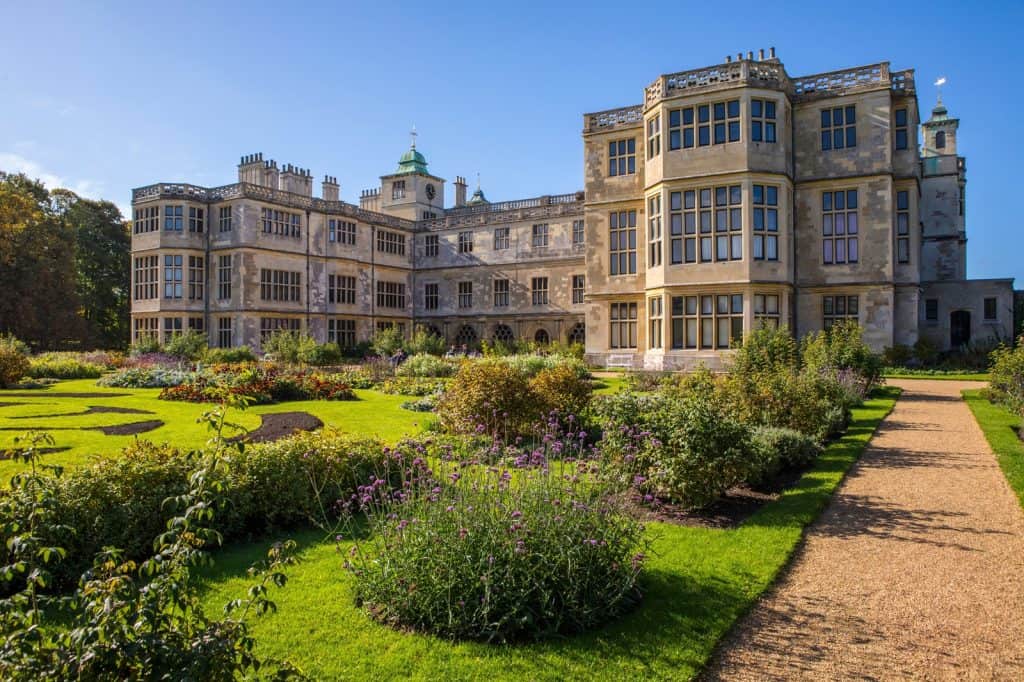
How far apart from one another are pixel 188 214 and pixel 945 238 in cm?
3910

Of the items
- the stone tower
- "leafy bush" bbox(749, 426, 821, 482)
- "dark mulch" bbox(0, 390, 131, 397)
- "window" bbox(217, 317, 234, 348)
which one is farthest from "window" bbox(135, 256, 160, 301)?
the stone tower

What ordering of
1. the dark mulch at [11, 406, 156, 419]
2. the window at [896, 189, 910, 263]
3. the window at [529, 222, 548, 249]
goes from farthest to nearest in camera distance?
the window at [529, 222, 548, 249] < the window at [896, 189, 910, 263] < the dark mulch at [11, 406, 156, 419]

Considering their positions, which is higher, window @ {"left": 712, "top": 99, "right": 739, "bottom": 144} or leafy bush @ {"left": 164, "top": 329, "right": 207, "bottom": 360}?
window @ {"left": 712, "top": 99, "right": 739, "bottom": 144}

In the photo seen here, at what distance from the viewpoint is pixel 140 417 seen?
1293 cm

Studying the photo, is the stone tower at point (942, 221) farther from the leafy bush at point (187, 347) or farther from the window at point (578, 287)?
the leafy bush at point (187, 347)

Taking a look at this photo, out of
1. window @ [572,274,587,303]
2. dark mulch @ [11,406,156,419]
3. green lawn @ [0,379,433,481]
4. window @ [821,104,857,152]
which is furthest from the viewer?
window @ [572,274,587,303]

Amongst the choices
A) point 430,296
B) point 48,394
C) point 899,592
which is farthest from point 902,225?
point 48,394

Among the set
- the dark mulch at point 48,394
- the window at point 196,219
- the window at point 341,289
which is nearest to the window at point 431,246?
the window at point 341,289

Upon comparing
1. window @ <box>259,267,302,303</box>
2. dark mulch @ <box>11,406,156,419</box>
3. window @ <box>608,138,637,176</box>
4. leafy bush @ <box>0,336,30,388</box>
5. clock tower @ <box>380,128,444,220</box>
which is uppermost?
clock tower @ <box>380,128,444,220</box>

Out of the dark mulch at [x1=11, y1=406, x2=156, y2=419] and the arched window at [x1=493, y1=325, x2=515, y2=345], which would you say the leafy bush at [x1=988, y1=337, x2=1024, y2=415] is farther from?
the arched window at [x1=493, y1=325, x2=515, y2=345]

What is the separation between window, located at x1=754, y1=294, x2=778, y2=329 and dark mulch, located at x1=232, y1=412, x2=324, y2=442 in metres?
14.6

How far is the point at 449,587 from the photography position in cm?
438

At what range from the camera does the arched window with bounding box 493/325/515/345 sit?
3738cm

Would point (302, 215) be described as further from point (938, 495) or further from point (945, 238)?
point (945, 238)
